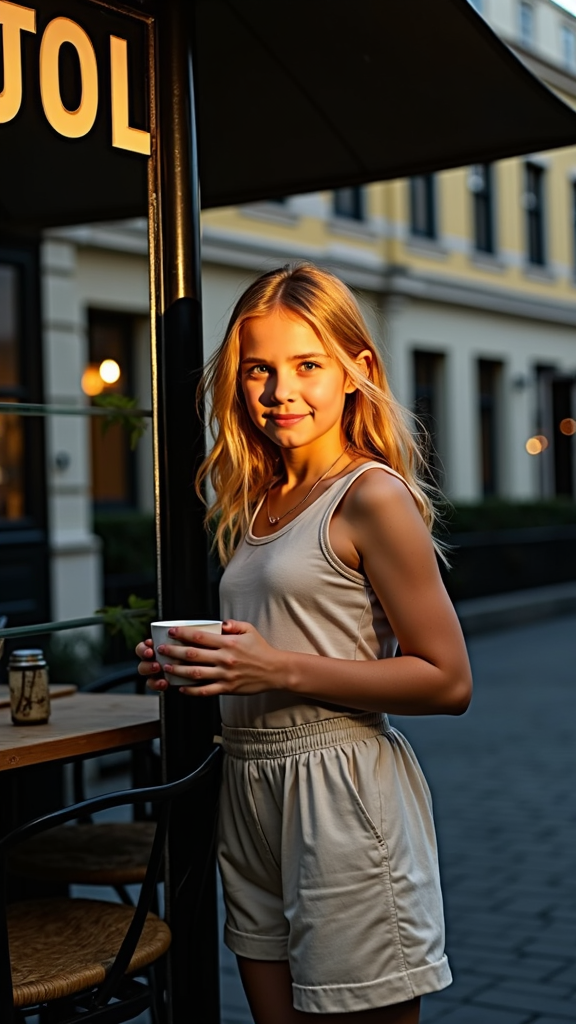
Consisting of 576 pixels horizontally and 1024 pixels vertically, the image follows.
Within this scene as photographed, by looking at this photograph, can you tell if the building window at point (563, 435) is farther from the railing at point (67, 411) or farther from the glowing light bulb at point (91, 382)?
the railing at point (67, 411)

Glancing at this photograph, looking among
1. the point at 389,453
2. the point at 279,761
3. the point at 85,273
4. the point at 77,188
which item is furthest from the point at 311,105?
the point at 85,273

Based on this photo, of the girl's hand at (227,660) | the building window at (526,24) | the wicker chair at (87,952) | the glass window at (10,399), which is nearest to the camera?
the girl's hand at (227,660)

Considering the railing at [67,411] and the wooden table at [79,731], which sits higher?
the railing at [67,411]

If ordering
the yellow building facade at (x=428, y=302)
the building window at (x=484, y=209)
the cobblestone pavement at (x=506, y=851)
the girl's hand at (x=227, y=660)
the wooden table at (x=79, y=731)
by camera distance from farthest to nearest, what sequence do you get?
the building window at (x=484, y=209) < the yellow building facade at (x=428, y=302) < the cobblestone pavement at (x=506, y=851) < the wooden table at (x=79, y=731) < the girl's hand at (x=227, y=660)

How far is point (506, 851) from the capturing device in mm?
6438

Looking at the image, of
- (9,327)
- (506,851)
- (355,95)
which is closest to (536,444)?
(9,327)

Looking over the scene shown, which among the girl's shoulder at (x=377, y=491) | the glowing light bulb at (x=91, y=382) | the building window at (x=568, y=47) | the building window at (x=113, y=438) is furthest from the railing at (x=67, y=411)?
the building window at (x=568, y=47)

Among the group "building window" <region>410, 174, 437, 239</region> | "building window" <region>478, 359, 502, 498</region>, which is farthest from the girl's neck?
"building window" <region>478, 359, 502, 498</region>

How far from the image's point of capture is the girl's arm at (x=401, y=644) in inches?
95.4

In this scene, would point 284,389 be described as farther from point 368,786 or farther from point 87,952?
point 87,952

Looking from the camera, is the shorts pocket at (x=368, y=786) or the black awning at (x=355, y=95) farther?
the black awning at (x=355, y=95)

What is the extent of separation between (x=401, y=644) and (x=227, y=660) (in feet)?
1.13

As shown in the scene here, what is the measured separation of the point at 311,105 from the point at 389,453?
200 cm

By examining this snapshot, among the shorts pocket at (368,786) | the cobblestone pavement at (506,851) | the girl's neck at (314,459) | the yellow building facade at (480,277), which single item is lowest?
the cobblestone pavement at (506,851)
